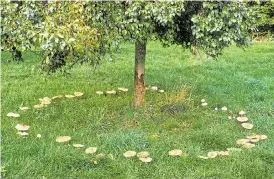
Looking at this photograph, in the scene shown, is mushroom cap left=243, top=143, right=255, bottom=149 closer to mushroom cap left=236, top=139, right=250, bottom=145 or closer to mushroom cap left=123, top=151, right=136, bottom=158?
mushroom cap left=236, top=139, right=250, bottom=145

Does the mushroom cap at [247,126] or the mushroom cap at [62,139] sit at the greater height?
the mushroom cap at [62,139]

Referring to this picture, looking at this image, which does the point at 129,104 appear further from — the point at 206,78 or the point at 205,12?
the point at 206,78

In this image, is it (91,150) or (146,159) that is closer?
(146,159)

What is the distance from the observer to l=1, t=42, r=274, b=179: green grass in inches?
165

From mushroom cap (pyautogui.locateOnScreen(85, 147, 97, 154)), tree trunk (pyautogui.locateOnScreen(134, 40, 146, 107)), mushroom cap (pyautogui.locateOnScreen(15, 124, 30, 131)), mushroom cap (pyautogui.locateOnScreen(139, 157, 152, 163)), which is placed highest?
tree trunk (pyautogui.locateOnScreen(134, 40, 146, 107))

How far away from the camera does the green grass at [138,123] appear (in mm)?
4199

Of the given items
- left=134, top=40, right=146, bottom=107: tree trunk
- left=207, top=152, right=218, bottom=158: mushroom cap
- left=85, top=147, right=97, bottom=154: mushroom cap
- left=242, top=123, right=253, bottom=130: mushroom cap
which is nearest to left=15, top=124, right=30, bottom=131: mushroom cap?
left=85, top=147, right=97, bottom=154: mushroom cap

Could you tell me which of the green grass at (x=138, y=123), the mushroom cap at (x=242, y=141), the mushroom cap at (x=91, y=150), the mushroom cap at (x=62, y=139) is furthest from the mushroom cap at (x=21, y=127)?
the mushroom cap at (x=242, y=141)

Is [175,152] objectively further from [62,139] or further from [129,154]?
[62,139]

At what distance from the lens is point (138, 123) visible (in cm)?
550

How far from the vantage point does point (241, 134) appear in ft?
17.1

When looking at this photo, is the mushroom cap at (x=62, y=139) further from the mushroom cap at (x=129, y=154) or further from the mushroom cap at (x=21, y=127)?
the mushroom cap at (x=129, y=154)

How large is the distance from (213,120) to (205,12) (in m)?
1.63

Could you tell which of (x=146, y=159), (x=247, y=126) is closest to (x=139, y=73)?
(x=247, y=126)
